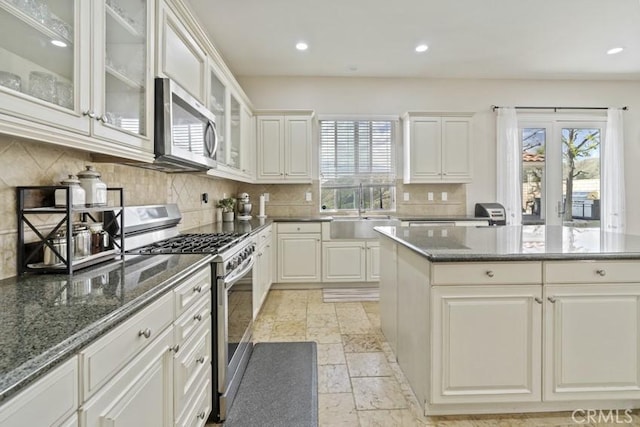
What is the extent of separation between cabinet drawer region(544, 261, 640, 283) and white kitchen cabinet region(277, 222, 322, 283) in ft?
9.00

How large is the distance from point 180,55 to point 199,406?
194 cm

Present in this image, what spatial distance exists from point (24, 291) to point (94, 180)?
1.83 feet

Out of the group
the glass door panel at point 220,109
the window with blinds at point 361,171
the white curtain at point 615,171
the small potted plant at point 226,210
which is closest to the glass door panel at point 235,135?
the glass door panel at point 220,109

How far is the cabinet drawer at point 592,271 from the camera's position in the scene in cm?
166

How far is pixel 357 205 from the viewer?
191 inches

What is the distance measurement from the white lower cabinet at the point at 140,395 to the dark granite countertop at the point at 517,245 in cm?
123

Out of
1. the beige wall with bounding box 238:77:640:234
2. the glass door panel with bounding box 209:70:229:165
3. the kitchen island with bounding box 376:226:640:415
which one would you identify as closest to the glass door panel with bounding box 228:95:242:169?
the glass door panel with bounding box 209:70:229:165

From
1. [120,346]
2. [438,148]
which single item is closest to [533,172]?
[438,148]

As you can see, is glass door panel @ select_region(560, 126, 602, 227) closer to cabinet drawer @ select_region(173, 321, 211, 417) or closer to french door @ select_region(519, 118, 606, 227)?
french door @ select_region(519, 118, 606, 227)

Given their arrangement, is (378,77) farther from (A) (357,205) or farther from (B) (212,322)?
(B) (212,322)

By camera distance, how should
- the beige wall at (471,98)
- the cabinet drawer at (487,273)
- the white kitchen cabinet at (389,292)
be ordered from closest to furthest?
1. the cabinet drawer at (487,273)
2. the white kitchen cabinet at (389,292)
3. the beige wall at (471,98)

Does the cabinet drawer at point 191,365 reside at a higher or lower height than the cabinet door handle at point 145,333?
lower

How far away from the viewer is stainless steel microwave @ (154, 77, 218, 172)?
5.56 feet

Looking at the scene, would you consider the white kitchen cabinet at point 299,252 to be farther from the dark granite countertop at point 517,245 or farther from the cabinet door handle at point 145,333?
the cabinet door handle at point 145,333
